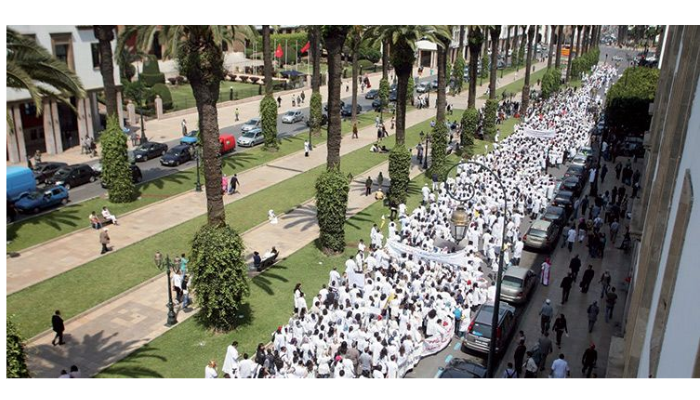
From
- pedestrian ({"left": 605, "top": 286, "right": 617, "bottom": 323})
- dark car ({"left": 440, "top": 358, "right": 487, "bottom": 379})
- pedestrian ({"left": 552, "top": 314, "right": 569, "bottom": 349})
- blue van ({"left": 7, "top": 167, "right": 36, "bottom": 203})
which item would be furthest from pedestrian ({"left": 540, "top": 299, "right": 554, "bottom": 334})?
blue van ({"left": 7, "top": 167, "right": 36, "bottom": 203})

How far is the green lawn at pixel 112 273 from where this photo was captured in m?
22.0

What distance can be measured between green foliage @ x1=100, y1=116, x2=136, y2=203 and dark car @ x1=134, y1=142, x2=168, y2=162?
8.55 meters

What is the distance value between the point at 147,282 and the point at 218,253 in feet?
19.8

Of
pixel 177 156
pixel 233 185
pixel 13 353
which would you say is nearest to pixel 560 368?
pixel 13 353

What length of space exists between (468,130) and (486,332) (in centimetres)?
2812

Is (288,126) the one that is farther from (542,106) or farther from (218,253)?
(218,253)

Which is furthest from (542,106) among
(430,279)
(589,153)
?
(430,279)

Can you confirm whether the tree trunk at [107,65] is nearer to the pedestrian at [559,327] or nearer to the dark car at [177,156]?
the dark car at [177,156]

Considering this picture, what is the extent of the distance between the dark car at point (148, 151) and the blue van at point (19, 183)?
8842 millimetres

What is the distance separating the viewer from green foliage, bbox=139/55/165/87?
2384 inches

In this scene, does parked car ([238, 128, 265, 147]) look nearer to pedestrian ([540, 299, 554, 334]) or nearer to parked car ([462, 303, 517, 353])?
parked car ([462, 303, 517, 353])

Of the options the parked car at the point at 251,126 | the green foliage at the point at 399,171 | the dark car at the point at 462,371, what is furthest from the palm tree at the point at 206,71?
the parked car at the point at 251,126

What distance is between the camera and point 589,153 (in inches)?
1748

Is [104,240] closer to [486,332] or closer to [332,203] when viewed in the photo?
[332,203]
